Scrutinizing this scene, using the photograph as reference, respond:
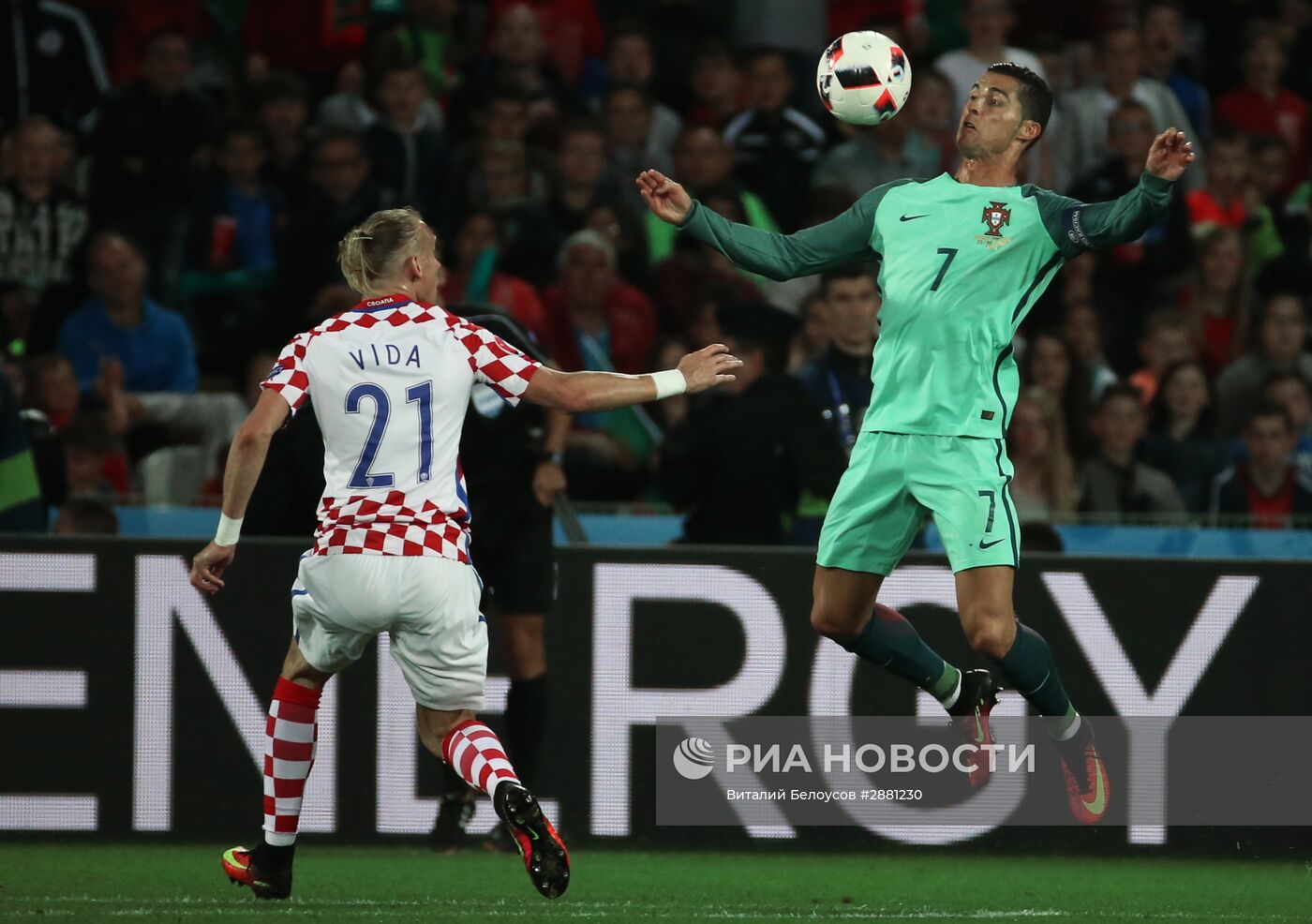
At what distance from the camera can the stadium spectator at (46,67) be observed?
1205 centimetres

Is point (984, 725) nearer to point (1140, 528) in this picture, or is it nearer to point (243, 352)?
point (1140, 528)

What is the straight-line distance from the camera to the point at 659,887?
23.7 ft

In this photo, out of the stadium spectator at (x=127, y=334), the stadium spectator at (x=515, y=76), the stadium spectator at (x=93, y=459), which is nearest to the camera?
the stadium spectator at (x=93, y=459)

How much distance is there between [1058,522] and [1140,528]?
0.34 meters

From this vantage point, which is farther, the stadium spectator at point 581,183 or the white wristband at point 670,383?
the stadium spectator at point 581,183

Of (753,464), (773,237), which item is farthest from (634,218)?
(773,237)

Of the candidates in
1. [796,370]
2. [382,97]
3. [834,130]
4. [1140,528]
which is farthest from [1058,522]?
[382,97]

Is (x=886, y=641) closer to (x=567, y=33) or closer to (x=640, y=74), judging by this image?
(x=640, y=74)

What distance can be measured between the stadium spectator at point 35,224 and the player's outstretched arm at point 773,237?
5.16 metres

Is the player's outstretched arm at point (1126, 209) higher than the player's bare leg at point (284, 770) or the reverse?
higher

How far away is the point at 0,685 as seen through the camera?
26.4ft

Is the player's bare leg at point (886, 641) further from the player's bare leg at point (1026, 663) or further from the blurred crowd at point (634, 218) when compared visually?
the blurred crowd at point (634, 218)

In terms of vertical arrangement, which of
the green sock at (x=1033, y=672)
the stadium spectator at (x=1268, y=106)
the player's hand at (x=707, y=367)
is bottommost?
the green sock at (x=1033, y=672)

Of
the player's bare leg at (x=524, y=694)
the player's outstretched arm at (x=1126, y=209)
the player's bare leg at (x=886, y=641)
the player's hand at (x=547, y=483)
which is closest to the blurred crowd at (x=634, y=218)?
the player's hand at (x=547, y=483)
